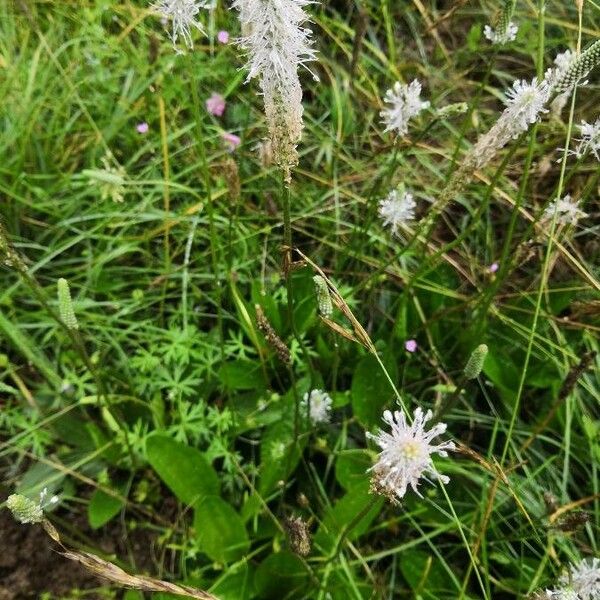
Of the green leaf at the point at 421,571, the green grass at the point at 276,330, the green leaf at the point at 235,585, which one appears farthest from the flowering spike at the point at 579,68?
the green leaf at the point at 235,585

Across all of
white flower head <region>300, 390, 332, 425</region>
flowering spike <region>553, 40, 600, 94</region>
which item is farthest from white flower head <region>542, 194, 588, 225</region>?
white flower head <region>300, 390, 332, 425</region>

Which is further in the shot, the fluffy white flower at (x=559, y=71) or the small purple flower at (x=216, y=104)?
the small purple flower at (x=216, y=104)

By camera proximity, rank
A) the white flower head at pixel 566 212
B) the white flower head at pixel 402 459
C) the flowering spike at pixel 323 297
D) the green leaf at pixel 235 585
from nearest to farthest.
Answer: the white flower head at pixel 402 459, the flowering spike at pixel 323 297, the green leaf at pixel 235 585, the white flower head at pixel 566 212

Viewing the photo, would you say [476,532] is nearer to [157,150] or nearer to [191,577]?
[191,577]

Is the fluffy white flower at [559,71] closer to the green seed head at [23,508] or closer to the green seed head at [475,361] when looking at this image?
the green seed head at [475,361]

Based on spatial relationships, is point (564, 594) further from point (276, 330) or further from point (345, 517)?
Result: point (276, 330)

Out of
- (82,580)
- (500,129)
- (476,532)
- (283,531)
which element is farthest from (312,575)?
(500,129)

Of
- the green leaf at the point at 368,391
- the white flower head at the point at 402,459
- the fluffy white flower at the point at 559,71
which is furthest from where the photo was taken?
the green leaf at the point at 368,391

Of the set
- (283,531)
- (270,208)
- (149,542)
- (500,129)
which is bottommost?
(149,542)
